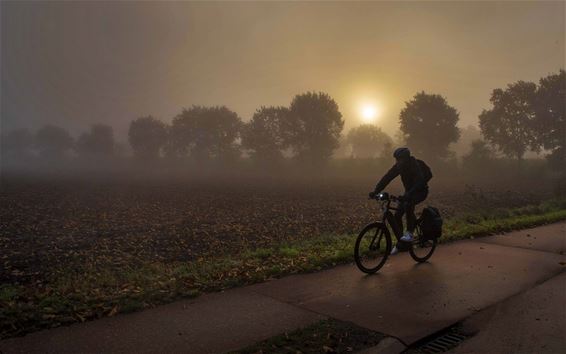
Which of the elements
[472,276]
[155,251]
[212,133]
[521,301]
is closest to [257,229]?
[155,251]

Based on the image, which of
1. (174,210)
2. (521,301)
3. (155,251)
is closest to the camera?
(521,301)

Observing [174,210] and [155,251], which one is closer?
[155,251]

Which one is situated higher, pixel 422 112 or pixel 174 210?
pixel 422 112

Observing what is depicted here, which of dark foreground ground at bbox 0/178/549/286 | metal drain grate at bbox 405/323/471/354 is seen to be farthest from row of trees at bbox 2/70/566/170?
Result: metal drain grate at bbox 405/323/471/354

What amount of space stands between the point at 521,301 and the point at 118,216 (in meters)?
19.0

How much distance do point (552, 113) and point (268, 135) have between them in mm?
49437

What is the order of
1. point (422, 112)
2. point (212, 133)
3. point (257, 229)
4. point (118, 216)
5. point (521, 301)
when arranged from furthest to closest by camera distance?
point (212, 133), point (422, 112), point (118, 216), point (257, 229), point (521, 301)

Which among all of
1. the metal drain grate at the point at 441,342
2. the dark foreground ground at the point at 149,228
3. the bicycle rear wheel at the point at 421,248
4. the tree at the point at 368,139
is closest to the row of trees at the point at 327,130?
the dark foreground ground at the point at 149,228

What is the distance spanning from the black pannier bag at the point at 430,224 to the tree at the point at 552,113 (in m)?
59.9

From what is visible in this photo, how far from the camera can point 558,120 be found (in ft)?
211

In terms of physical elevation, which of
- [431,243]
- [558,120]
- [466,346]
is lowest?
[466,346]

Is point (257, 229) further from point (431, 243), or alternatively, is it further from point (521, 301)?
point (521, 301)

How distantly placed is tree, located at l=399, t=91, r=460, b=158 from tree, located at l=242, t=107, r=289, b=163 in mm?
24015

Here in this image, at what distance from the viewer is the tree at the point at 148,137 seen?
130 meters
